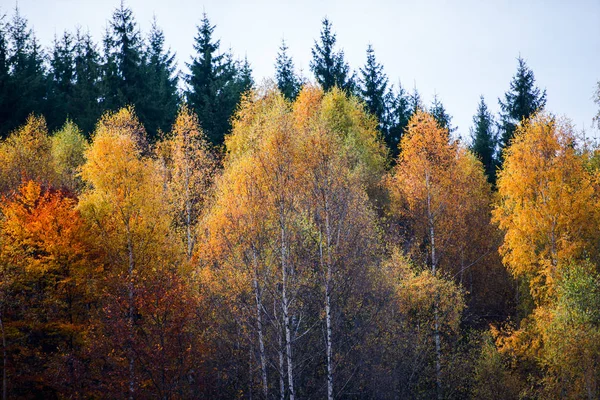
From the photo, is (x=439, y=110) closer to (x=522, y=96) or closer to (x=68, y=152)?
(x=522, y=96)

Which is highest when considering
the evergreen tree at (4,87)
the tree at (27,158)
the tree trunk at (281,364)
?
the evergreen tree at (4,87)

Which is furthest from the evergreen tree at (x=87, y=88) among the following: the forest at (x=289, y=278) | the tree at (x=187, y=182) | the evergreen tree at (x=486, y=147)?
the evergreen tree at (x=486, y=147)

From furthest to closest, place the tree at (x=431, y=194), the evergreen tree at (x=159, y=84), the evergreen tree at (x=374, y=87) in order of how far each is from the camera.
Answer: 1. the evergreen tree at (x=374, y=87)
2. the evergreen tree at (x=159, y=84)
3. the tree at (x=431, y=194)

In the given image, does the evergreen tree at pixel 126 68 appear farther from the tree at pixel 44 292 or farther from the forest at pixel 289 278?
the tree at pixel 44 292

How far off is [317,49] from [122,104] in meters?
20.8

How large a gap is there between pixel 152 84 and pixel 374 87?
71.6 ft

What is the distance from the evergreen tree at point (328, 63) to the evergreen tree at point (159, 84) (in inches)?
594

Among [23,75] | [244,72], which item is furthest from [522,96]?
[23,75]

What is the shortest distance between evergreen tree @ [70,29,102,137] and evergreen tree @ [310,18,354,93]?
2141 centimetres

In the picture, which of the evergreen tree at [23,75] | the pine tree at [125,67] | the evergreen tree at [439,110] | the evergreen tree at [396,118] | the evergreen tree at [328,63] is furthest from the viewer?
the evergreen tree at [439,110]

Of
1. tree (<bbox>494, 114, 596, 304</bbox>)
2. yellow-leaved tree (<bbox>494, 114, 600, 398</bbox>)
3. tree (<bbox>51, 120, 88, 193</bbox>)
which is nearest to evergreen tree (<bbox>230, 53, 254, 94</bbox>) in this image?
tree (<bbox>51, 120, 88, 193</bbox>)

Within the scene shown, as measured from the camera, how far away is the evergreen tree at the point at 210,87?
170ft

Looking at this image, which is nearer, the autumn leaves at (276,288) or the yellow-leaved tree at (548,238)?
the autumn leaves at (276,288)

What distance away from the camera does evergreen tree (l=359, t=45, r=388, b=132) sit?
59.2 meters
